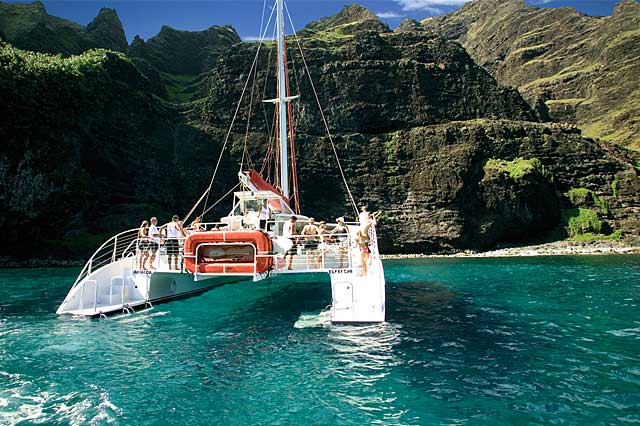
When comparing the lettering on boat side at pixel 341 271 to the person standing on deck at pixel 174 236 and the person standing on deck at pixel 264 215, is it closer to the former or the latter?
the person standing on deck at pixel 264 215

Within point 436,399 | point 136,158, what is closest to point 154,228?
point 436,399

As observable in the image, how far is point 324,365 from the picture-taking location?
8.58 metres

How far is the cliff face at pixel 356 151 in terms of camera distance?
4056cm

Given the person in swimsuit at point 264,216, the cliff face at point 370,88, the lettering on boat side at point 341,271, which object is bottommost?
the lettering on boat side at point 341,271

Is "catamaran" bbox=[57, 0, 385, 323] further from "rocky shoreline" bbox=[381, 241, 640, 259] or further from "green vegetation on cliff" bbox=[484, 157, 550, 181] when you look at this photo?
"green vegetation on cliff" bbox=[484, 157, 550, 181]

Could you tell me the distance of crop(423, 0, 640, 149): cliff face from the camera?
9550 cm

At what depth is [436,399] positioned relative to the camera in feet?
22.5

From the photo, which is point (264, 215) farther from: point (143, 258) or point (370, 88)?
point (370, 88)

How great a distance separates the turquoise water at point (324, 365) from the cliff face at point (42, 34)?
49.5m

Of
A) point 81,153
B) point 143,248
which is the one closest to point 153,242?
point 143,248

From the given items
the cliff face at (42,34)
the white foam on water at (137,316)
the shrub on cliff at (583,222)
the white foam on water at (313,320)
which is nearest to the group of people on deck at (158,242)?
the white foam on water at (137,316)

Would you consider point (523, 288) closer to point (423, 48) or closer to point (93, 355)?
point (93, 355)

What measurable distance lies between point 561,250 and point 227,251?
40211 millimetres

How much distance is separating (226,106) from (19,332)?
45.6 m
